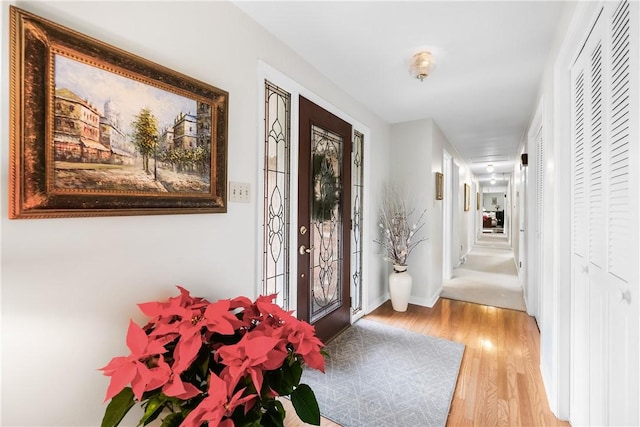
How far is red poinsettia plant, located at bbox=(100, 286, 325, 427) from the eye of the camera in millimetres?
809

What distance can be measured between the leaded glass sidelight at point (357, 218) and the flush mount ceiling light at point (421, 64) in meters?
0.97

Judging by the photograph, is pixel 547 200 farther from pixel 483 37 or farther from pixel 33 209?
pixel 33 209

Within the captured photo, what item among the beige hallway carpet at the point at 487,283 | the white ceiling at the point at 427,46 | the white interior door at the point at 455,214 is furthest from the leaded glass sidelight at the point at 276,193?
the white interior door at the point at 455,214

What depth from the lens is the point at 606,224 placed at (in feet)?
3.64

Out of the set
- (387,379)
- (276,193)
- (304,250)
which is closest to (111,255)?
(276,193)

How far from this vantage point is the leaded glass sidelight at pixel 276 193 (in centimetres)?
188

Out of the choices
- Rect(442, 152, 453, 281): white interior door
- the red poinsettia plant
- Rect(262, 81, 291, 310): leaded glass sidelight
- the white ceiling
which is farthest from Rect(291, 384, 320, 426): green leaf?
Rect(442, 152, 453, 281): white interior door

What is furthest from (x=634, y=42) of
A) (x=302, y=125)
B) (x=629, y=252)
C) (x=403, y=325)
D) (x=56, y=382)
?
(x=403, y=325)

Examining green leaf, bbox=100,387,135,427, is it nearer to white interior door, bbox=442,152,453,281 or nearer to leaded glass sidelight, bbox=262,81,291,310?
leaded glass sidelight, bbox=262,81,291,310

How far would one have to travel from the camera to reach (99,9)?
104cm

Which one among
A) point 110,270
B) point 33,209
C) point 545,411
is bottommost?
point 545,411

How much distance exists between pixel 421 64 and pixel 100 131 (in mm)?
1935

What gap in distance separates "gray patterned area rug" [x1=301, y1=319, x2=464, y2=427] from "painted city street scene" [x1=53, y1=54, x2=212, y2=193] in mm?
1483

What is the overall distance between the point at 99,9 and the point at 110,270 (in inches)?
37.0
